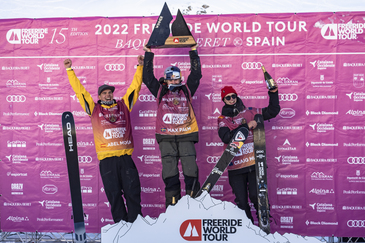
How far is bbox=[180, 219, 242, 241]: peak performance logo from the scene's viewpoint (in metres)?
3.11

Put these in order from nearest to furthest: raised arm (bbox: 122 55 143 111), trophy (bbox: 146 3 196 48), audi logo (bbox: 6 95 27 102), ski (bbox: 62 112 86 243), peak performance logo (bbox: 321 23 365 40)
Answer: ski (bbox: 62 112 86 243) → trophy (bbox: 146 3 196 48) → raised arm (bbox: 122 55 143 111) → peak performance logo (bbox: 321 23 365 40) → audi logo (bbox: 6 95 27 102)

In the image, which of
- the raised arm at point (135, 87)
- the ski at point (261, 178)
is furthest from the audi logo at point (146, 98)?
the ski at point (261, 178)

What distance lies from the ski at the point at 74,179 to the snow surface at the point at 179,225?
1.13 feet

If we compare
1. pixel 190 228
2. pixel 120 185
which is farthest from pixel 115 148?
pixel 190 228

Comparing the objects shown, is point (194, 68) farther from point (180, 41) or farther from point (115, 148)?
point (115, 148)

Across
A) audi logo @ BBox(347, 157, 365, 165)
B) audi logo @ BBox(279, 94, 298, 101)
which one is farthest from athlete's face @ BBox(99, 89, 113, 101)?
audi logo @ BBox(347, 157, 365, 165)

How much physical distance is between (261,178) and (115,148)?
5.54ft

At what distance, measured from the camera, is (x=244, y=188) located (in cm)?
340

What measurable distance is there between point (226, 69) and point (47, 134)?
255 centimetres

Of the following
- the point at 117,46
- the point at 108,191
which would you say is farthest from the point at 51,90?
the point at 108,191

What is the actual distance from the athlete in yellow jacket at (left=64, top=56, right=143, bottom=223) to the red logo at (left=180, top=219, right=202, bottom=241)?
580 millimetres

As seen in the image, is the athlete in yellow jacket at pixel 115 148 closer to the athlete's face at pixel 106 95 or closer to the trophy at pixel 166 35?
the athlete's face at pixel 106 95

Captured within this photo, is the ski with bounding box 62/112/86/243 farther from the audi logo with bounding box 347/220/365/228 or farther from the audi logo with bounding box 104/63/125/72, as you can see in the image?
the audi logo with bounding box 347/220/365/228

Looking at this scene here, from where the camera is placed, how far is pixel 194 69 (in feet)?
11.0
